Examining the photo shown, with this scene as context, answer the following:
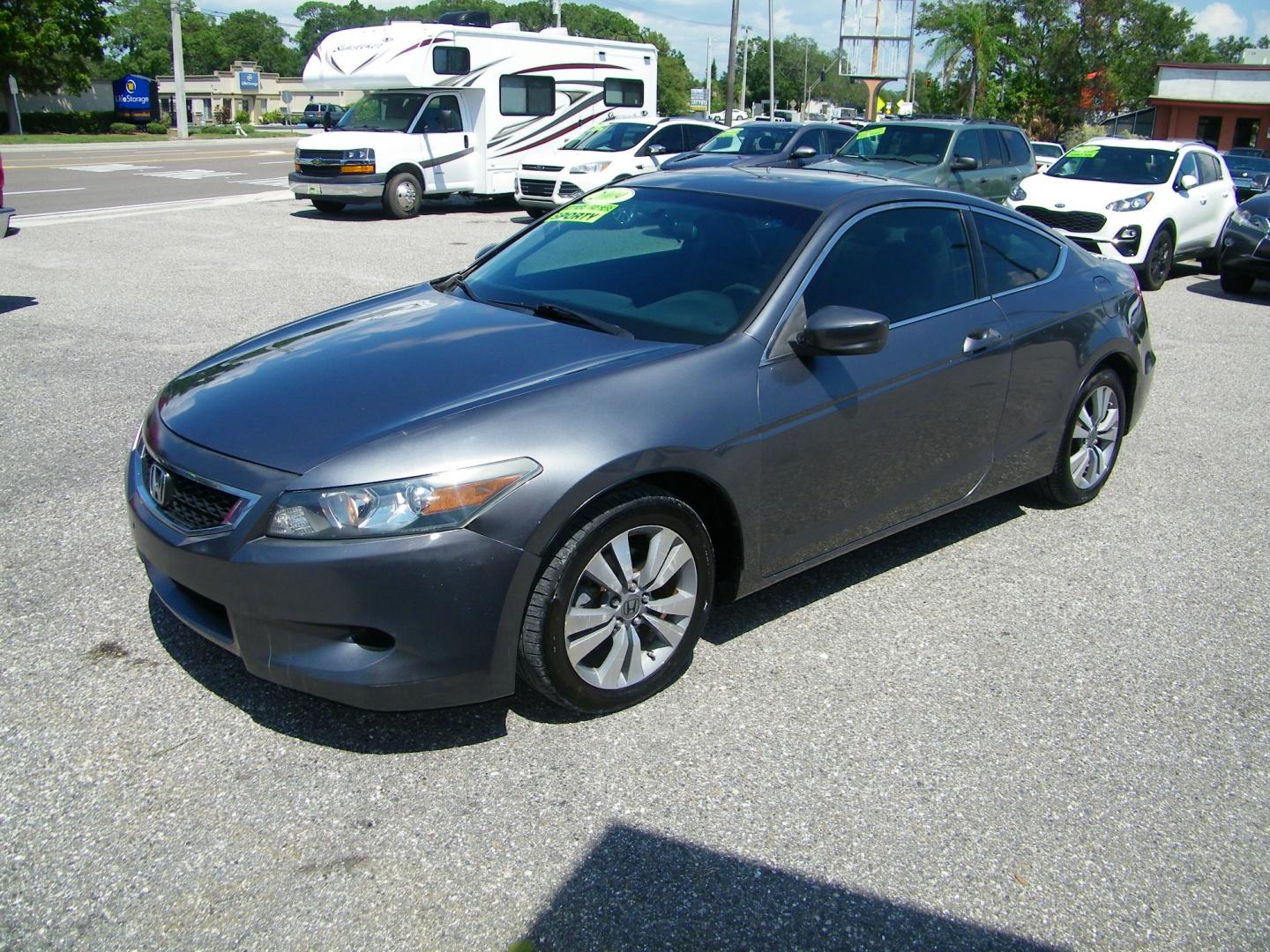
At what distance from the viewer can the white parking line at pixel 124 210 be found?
1598cm

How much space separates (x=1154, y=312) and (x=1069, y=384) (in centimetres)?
748

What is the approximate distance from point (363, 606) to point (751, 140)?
16.0m

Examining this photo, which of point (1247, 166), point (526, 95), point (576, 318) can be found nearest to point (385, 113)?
point (526, 95)

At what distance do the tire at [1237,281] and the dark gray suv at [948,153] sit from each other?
9.48ft

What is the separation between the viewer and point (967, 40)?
40.4 m

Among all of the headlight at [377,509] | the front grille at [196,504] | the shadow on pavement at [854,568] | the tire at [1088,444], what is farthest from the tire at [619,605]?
the tire at [1088,444]

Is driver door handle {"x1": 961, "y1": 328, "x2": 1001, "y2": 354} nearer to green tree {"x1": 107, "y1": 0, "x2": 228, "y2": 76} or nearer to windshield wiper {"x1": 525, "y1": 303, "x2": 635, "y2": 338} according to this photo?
windshield wiper {"x1": 525, "y1": 303, "x2": 635, "y2": 338}

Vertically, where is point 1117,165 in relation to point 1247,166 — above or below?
below

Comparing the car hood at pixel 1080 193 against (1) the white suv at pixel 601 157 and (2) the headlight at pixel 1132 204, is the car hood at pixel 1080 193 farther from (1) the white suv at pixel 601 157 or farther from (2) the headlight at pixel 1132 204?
(1) the white suv at pixel 601 157

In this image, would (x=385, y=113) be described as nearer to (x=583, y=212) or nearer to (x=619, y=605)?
(x=583, y=212)

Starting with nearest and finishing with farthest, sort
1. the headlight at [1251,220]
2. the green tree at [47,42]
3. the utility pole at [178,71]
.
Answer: the headlight at [1251,220] → the utility pole at [178,71] → the green tree at [47,42]

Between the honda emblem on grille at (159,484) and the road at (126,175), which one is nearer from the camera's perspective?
the honda emblem on grille at (159,484)

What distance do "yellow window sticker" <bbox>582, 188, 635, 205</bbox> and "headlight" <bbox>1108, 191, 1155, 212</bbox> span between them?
31.7ft

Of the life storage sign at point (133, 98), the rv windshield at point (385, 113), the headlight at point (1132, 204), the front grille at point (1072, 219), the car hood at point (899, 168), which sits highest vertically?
the life storage sign at point (133, 98)
